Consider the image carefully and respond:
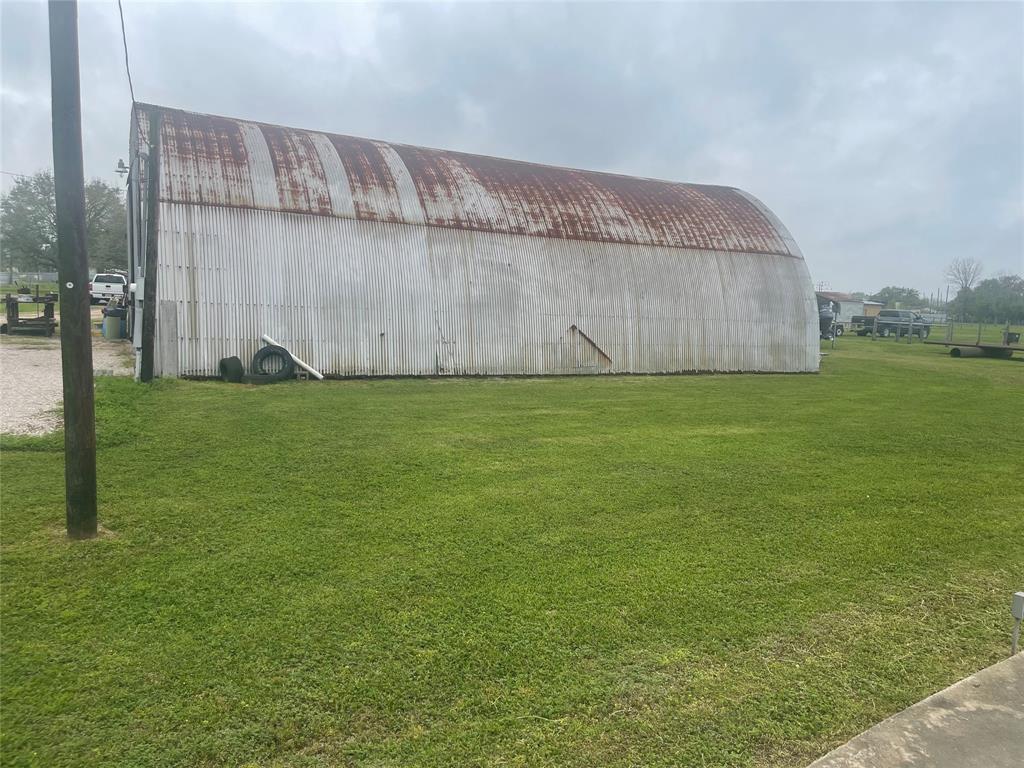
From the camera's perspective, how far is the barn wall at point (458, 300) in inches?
622

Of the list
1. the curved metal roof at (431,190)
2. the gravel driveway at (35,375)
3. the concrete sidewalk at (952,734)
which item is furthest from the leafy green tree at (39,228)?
the concrete sidewalk at (952,734)

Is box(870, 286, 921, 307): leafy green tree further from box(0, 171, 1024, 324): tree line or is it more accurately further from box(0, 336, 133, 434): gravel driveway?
box(0, 336, 133, 434): gravel driveway

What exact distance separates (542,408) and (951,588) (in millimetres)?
8720

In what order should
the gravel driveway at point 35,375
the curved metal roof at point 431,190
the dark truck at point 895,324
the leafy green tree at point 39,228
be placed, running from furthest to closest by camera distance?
the leafy green tree at point 39,228 < the dark truck at point 895,324 < the curved metal roof at point 431,190 < the gravel driveway at point 35,375

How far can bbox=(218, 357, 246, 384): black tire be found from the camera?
15078mm

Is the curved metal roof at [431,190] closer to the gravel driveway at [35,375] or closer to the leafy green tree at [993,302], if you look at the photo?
the gravel driveway at [35,375]

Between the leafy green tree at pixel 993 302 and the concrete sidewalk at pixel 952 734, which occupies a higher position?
the leafy green tree at pixel 993 302

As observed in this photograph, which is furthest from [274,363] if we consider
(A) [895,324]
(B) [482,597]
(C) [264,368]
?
(A) [895,324]

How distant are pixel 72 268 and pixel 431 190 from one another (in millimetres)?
15300

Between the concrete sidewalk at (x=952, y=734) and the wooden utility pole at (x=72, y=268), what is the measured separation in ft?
18.4

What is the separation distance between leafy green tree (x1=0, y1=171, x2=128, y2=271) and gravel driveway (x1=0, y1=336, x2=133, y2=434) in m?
43.3

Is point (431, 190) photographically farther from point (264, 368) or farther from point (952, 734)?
point (952, 734)

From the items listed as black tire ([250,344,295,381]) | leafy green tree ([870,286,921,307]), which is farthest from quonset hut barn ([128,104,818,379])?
leafy green tree ([870,286,921,307])

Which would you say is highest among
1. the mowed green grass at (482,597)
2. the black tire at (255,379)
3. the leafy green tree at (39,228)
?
the leafy green tree at (39,228)
